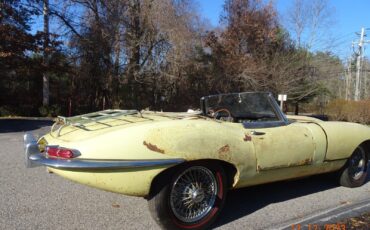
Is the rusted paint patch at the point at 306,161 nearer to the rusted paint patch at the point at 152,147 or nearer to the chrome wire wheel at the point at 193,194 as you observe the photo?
the chrome wire wheel at the point at 193,194

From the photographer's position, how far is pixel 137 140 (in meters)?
3.74

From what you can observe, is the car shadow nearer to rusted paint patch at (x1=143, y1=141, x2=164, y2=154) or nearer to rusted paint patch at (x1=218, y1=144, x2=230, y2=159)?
rusted paint patch at (x1=218, y1=144, x2=230, y2=159)

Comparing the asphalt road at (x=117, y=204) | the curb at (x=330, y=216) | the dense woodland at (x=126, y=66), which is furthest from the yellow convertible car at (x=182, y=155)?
the dense woodland at (x=126, y=66)

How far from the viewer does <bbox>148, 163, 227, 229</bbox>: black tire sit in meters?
3.86

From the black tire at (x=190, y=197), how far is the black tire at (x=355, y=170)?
2388 millimetres

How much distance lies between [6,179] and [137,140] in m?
2.84

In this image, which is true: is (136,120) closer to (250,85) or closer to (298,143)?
(298,143)

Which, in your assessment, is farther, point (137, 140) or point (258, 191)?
point (258, 191)

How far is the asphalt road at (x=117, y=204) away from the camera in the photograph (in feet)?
13.7

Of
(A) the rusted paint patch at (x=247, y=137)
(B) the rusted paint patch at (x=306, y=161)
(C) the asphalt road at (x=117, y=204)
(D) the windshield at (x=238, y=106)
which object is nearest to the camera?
(C) the asphalt road at (x=117, y=204)

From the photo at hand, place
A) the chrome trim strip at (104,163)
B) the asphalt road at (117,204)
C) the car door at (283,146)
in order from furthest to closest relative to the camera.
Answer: the car door at (283,146)
the asphalt road at (117,204)
the chrome trim strip at (104,163)

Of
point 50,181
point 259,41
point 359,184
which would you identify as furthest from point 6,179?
point 259,41

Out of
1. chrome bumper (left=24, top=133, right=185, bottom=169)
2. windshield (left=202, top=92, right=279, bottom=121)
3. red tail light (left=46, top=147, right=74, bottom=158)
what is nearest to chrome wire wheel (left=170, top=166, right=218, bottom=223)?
chrome bumper (left=24, top=133, right=185, bottom=169)

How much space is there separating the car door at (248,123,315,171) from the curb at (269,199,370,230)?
1.93 feet
